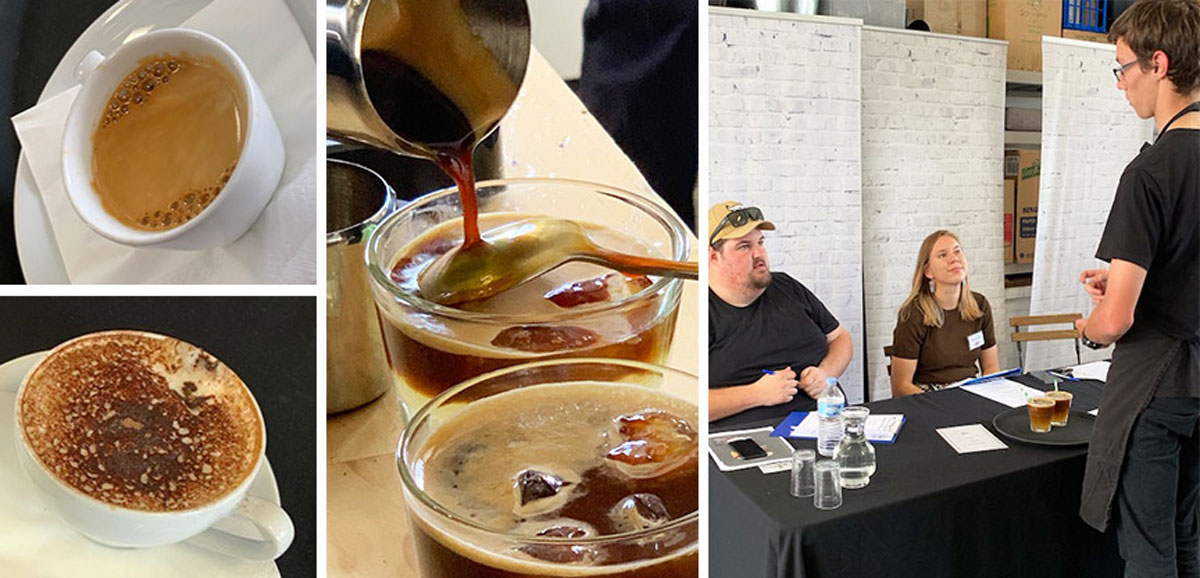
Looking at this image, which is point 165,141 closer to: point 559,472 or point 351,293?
point 351,293

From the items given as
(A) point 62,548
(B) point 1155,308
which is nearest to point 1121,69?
(B) point 1155,308

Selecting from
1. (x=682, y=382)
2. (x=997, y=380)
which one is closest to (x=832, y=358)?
(x=997, y=380)

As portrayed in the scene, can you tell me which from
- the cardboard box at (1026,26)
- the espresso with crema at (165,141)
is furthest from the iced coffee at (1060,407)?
the espresso with crema at (165,141)

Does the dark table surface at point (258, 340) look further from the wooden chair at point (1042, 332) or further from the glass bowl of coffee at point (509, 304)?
the wooden chair at point (1042, 332)

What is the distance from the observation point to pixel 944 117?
1.39 metres

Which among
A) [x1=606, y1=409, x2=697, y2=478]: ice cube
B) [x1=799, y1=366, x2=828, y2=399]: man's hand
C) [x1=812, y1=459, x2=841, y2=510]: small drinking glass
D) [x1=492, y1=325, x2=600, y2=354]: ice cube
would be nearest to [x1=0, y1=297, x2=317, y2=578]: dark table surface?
[x1=492, y1=325, x2=600, y2=354]: ice cube

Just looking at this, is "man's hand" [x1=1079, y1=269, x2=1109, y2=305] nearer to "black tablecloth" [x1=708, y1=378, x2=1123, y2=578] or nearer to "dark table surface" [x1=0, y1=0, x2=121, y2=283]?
"black tablecloth" [x1=708, y1=378, x2=1123, y2=578]

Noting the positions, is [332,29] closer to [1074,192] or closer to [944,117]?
[944,117]

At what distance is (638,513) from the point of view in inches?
31.3

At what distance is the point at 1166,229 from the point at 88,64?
53.5 inches

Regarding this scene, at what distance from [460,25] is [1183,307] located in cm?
106

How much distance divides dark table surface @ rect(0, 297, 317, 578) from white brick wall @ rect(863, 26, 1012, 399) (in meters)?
1.06

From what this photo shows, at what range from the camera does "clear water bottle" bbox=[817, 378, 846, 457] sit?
1.34m

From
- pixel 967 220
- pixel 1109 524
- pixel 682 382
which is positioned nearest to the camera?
pixel 682 382
